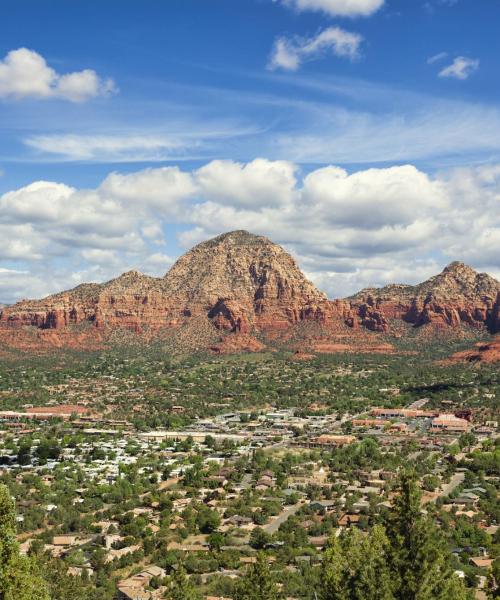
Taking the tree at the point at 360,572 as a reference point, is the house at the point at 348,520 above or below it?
below

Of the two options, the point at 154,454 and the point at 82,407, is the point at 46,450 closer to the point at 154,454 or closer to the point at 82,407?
the point at 154,454

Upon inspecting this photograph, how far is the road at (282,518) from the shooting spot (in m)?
61.3

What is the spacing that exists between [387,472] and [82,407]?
7498 centimetres

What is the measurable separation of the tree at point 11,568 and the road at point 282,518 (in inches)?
1383

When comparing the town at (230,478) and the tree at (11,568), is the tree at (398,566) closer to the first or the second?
the town at (230,478)

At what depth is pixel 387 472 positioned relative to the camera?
82438 millimetres

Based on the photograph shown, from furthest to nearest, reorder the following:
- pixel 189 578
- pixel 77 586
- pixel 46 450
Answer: pixel 46 450, pixel 189 578, pixel 77 586

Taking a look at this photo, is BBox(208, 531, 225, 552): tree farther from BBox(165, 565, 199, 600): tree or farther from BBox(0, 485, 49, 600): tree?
BBox(0, 485, 49, 600): tree

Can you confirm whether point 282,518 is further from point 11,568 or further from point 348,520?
point 11,568

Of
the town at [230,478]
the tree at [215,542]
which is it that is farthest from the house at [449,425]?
the tree at [215,542]

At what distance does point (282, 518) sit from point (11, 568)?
1612 inches

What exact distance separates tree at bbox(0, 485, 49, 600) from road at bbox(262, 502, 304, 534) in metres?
35.1

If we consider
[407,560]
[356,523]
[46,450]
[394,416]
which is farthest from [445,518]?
[394,416]

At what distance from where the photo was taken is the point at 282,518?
213ft
